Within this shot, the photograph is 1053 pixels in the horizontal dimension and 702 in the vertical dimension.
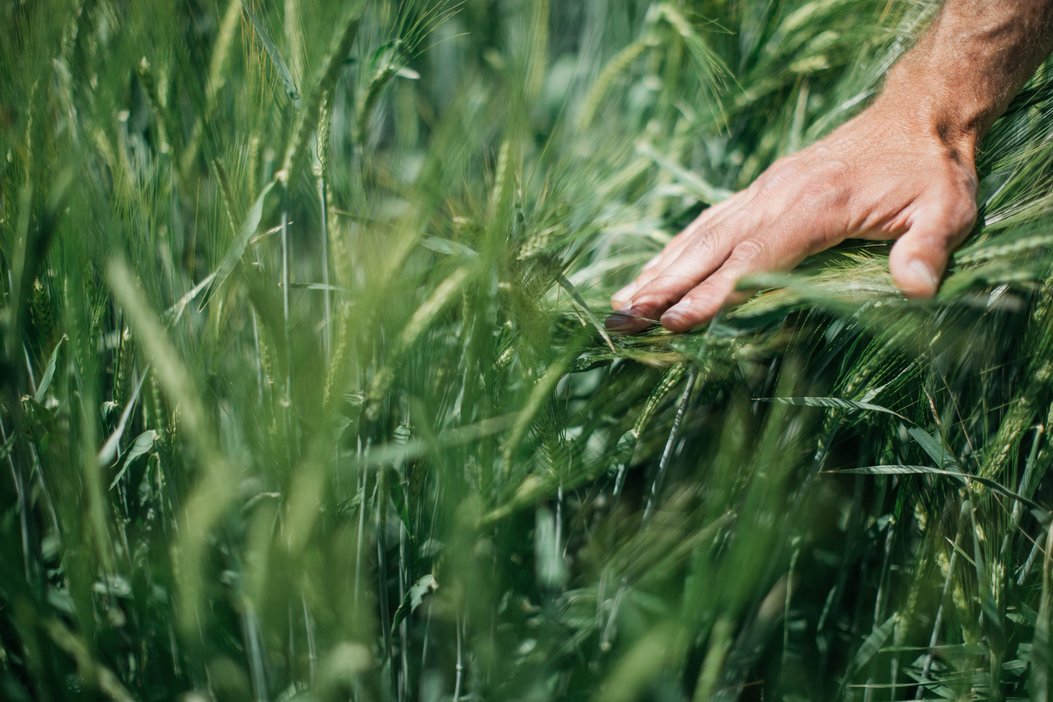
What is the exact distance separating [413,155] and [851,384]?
0.90 meters

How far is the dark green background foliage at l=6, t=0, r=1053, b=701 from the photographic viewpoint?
20.4 inches

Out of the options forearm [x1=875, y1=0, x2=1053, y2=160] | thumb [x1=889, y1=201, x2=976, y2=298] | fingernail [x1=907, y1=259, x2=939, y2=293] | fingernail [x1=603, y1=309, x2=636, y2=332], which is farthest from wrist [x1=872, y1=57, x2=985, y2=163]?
fingernail [x1=603, y1=309, x2=636, y2=332]

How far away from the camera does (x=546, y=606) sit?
2.21 ft

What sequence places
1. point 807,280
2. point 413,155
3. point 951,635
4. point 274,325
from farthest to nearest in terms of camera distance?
point 413,155 → point 951,635 → point 807,280 → point 274,325

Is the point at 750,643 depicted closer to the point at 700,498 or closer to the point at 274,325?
the point at 700,498

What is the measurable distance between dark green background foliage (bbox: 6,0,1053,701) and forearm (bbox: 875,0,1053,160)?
0.16 ft

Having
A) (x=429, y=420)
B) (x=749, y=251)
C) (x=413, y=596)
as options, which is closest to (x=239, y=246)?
(x=429, y=420)

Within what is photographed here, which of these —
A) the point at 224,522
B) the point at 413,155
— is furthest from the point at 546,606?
the point at 413,155

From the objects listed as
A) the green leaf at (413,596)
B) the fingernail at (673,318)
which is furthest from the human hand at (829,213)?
the green leaf at (413,596)

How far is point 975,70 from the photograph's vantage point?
2.69 feet

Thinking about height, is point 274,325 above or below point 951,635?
above

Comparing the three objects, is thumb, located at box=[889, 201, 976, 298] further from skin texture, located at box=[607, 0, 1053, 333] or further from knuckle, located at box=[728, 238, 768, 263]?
knuckle, located at box=[728, 238, 768, 263]

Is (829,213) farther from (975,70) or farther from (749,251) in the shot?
(975,70)

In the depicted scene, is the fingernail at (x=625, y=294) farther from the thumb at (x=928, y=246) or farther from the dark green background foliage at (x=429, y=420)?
the thumb at (x=928, y=246)
